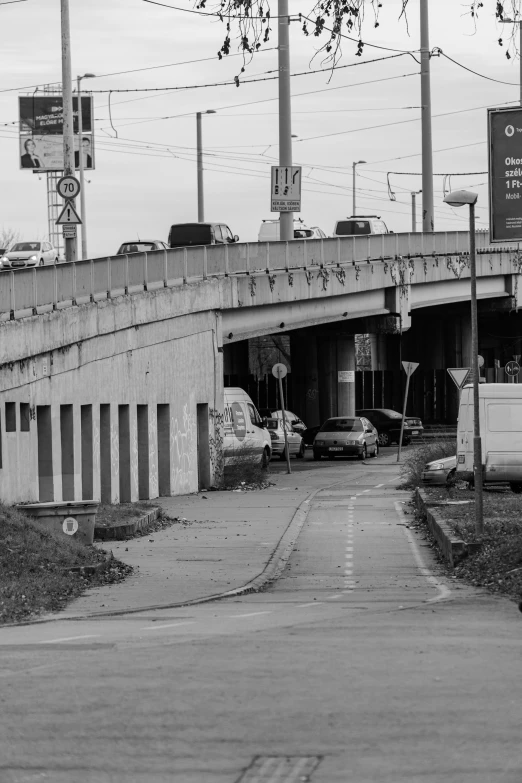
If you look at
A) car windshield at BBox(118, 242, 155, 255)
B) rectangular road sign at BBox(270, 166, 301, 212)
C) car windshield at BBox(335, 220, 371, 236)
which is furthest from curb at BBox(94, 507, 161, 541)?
car windshield at BBox(335, 220, 371, 236)

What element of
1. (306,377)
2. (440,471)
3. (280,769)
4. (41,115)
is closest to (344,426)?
(306,377)

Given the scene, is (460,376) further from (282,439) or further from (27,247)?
(27,247)

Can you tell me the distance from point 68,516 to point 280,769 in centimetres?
1366

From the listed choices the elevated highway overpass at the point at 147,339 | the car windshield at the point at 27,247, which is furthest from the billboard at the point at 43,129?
the elevated highway overpass at the point at 147,339

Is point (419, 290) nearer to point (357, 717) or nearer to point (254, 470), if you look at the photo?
point (254, 470)

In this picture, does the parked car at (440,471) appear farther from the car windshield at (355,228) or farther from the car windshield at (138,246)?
the car windshield at (355,228)

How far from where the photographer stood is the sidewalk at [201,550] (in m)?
15.5

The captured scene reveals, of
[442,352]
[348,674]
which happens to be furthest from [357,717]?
[442,352]

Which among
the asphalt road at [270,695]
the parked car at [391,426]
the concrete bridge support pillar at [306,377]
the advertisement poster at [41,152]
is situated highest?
the advertisement poster at [41,152]

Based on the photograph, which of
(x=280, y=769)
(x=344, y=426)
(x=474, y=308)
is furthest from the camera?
(x=344, y=426)

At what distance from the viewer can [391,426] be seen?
63.0 meters

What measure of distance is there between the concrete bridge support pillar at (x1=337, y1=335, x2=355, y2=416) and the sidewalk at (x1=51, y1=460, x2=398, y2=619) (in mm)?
27689

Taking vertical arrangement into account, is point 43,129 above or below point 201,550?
above

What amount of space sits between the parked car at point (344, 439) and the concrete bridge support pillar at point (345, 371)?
10.0m
